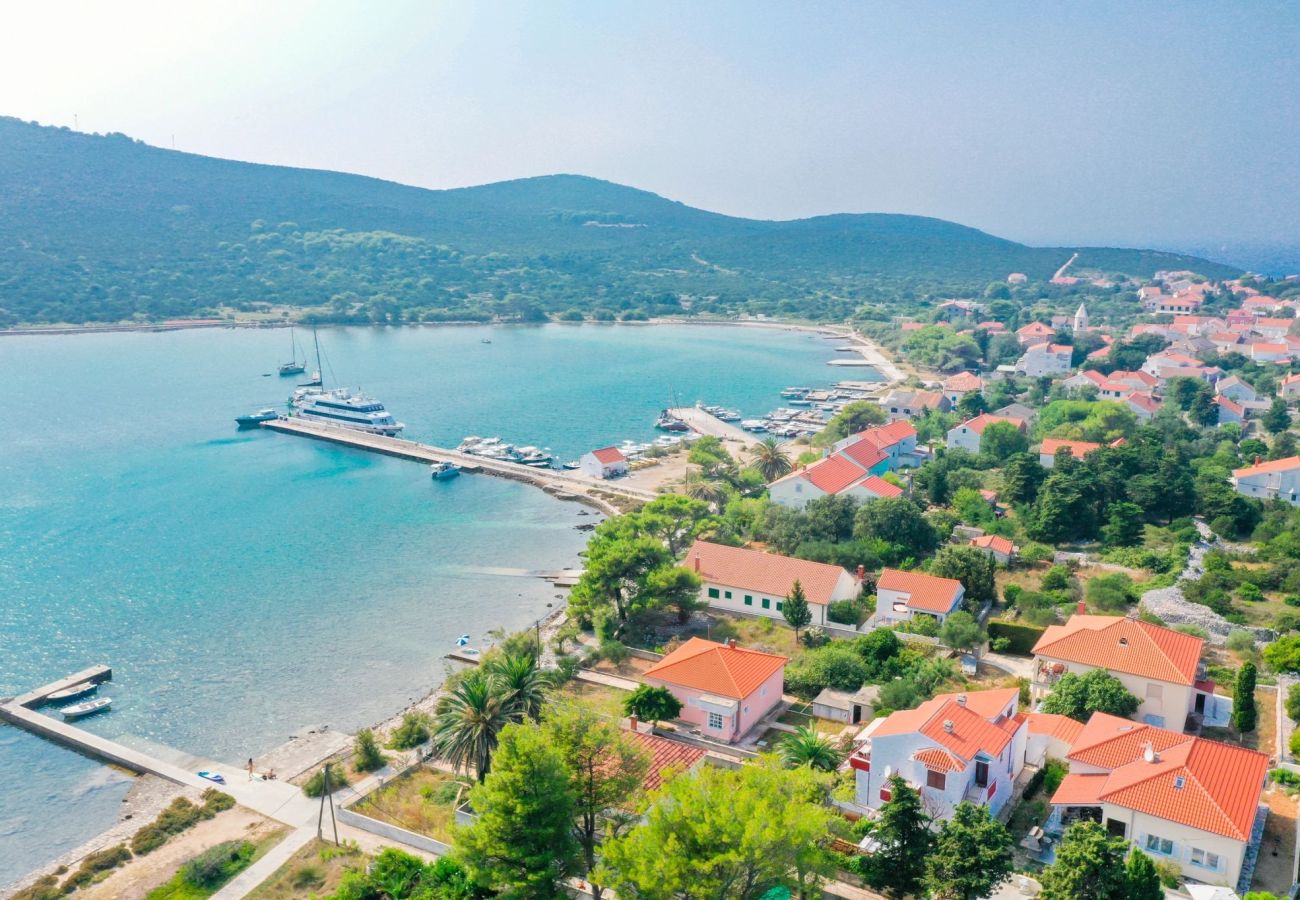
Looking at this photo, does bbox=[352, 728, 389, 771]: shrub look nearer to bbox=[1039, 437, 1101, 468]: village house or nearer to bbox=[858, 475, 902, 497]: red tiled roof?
bbox=[858, 475, 902, 497]: red tiled roof

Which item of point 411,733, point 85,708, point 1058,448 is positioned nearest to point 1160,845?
point 411,733

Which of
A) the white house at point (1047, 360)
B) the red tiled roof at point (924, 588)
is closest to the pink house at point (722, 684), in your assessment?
the red tiled roof at point (924, 588)

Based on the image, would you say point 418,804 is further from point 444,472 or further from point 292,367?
point 292,367

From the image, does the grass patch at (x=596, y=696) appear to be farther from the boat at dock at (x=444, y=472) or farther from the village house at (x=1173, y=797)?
the boat at dock at (x=444, y=472)

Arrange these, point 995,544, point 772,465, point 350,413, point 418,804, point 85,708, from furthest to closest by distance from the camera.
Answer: point 350,413, point 772,465, point 995,544, point 85,708, point 418,804

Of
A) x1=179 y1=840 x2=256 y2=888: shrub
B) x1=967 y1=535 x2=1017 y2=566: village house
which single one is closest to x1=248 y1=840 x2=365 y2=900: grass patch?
x1=179 y1=840 x2=256 y2=888: shrub

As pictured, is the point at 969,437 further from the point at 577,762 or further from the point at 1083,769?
the point at 577,762
